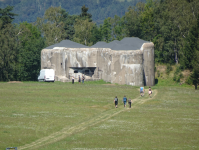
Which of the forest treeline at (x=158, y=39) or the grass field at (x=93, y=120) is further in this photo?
the forest treeline at (x=158, y=39)

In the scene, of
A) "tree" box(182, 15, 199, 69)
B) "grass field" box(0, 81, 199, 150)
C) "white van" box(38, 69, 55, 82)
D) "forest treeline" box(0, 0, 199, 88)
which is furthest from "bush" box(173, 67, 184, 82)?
"white van" box(38, 69, 55, 82)

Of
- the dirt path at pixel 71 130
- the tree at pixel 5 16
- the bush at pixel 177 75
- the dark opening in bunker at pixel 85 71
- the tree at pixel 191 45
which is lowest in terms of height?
the dirt path at pixel 71 130

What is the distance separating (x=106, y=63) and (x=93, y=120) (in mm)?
45622

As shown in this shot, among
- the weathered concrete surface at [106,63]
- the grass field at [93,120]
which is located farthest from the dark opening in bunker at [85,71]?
the grass field at [93,120]

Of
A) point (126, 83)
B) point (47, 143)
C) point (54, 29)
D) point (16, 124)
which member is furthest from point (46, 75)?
point (54, 29)

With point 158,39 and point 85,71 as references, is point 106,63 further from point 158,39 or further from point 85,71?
point 158,39

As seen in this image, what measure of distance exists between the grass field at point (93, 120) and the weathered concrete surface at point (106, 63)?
1474 cm

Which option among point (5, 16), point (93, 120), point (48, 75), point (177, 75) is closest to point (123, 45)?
point (177, 75)

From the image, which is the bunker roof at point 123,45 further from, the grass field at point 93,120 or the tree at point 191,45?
the grass field at point 93,120

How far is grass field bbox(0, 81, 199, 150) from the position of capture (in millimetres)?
30672

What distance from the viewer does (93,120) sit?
40.6 metres

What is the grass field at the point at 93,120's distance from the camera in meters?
30.7

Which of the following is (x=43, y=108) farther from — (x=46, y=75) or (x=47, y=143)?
(x=46, y=75)

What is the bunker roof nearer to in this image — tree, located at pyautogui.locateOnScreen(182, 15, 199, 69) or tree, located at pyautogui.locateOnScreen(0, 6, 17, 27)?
tree, located at pyautogui.locateOnScreen(182, 15, 199, 69)
